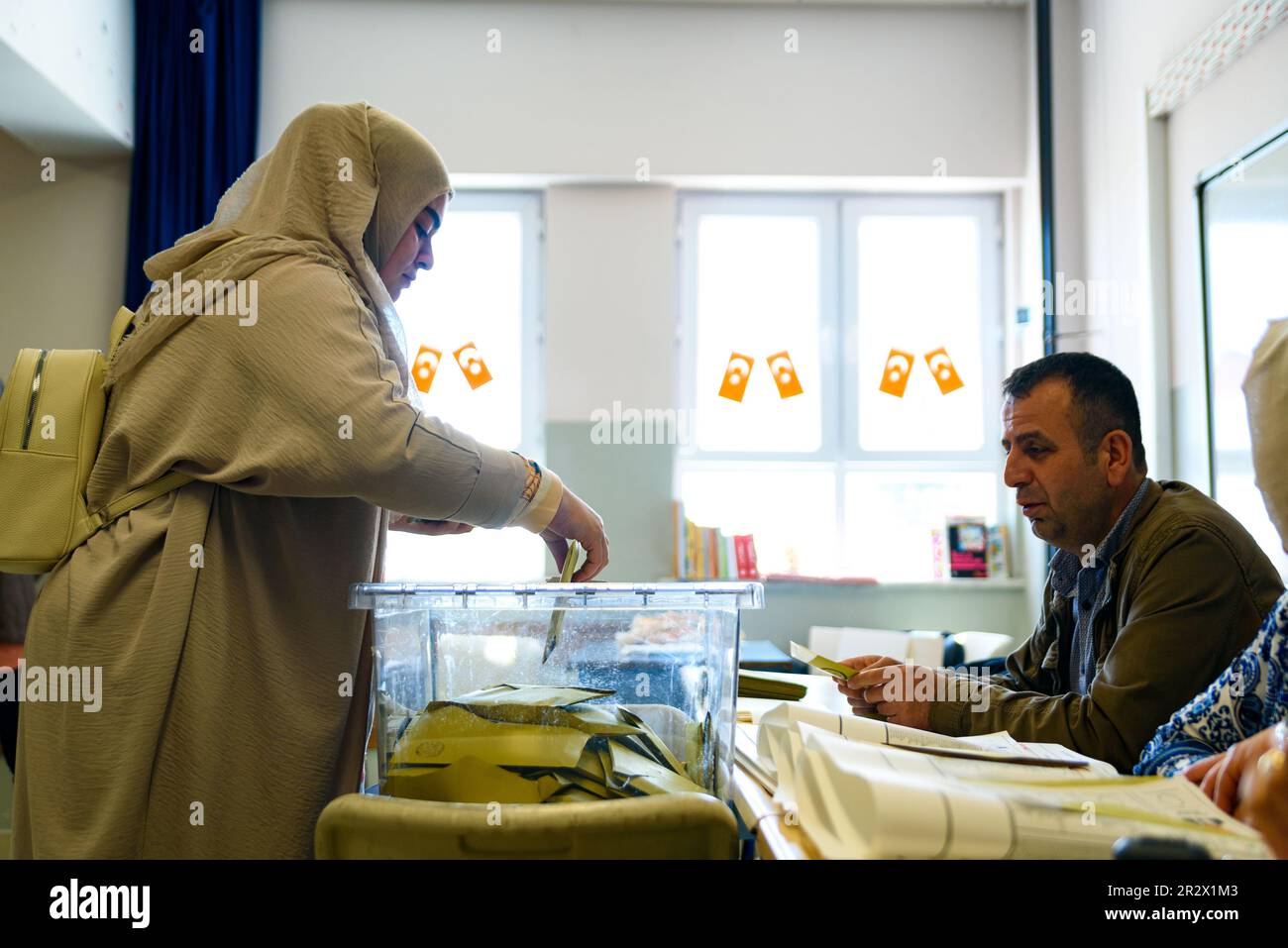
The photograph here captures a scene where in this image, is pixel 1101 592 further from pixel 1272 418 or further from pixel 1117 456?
pixel 1272 418

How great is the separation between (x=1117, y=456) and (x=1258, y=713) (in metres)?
0.73

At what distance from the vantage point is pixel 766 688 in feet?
5.51

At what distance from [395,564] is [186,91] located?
2.17m

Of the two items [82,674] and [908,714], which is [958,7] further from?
[82,674]

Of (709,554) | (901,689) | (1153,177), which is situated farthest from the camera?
(709,554)

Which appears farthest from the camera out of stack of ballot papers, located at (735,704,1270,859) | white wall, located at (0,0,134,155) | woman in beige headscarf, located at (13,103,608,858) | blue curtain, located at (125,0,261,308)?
blue curtain, located at (125,0,261,308)

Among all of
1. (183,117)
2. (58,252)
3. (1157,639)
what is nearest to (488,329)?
(183,117)

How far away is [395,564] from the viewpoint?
175 inches

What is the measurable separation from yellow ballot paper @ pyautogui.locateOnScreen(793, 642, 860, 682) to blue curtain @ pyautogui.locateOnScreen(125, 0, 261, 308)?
3.55 metres

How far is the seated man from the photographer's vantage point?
146 cm

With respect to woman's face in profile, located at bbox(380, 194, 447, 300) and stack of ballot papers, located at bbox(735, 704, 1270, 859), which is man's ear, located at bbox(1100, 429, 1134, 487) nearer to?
stack of ballot papers, located at bbox(735, 704, 1270, 859)

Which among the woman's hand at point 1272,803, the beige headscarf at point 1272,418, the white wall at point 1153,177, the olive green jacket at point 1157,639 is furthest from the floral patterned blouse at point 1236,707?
the white wall at point 1153,177

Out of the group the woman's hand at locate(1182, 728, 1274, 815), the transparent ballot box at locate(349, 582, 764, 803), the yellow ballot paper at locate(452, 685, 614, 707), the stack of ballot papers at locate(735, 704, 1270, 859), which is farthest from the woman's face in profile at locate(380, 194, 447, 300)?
the woman's hand at locate(1182, 728, 1274, 815)
